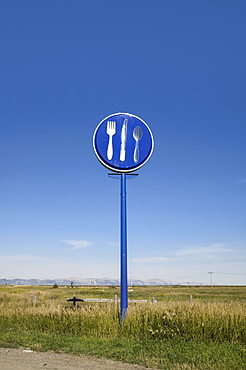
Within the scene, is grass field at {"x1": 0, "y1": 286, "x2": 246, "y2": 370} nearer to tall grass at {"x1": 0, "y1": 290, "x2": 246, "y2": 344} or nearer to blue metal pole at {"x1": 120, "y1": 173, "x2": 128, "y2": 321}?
tall grass at {"x1": 0, "y1": 290, "x2": 246, "y2": 344}

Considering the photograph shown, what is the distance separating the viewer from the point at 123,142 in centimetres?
1060

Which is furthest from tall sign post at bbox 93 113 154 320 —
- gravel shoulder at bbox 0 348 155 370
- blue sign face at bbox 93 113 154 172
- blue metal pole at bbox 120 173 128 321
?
gravel shoulder at bbox 0 348 155 370

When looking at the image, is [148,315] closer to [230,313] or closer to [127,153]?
[230,313]

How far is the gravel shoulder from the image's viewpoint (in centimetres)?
556

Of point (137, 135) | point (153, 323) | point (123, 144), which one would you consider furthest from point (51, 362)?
point (137, 135)

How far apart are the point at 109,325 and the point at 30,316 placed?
3.01 meters

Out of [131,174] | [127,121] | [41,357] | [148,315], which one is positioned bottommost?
[41,357]

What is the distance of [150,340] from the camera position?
762 cm

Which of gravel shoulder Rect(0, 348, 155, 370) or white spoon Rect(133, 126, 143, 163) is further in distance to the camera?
white spoon Rect(133, 126, 143, 163)

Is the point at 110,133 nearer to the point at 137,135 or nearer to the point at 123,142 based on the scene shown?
the point at 123,142

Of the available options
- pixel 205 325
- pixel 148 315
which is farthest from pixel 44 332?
pixel 205 325

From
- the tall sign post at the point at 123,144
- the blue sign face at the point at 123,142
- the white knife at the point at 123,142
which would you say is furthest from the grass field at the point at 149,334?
the white knife at the point at 123,142

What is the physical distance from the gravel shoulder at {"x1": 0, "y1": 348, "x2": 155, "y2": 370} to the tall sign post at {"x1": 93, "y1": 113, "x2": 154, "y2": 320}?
4.52 m

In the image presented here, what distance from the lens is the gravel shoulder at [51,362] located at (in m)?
Answer: 5.56
